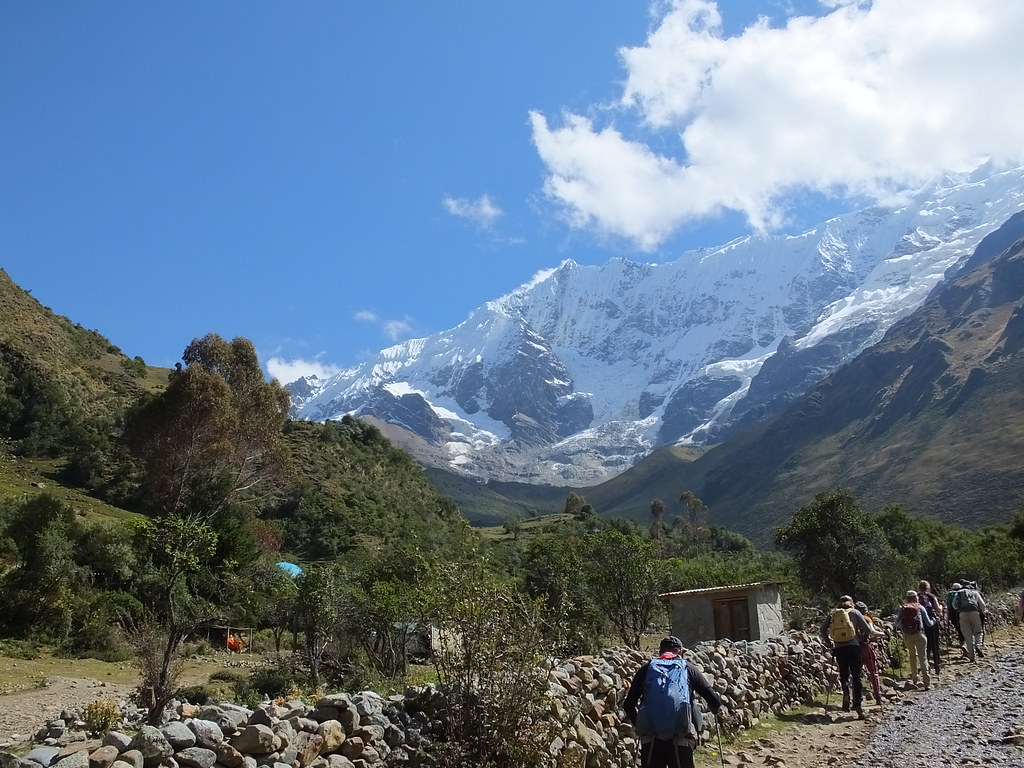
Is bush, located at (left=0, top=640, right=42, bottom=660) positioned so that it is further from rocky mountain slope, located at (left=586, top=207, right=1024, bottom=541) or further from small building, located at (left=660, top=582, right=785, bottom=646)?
rocky mountain slope, located at (left=586, top=207, right=1024, bottom=541)

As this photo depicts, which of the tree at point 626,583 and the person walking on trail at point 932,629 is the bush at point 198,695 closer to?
the tree at point 626,583

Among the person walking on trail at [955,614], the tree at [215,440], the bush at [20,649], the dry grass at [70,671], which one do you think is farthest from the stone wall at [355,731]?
the tree at [215,440]

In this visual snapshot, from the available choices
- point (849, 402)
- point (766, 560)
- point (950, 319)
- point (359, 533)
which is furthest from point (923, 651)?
point (950, 319)

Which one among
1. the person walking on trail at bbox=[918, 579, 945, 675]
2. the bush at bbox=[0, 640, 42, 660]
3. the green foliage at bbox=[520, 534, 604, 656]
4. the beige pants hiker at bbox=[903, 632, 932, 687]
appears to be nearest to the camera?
the beige pants hiker at bbox=[903, 632, 932, 687]

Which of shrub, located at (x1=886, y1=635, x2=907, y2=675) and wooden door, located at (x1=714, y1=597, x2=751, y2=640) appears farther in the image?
wooden door, located at (x1=714, y1=597, x2=751, y2=640)

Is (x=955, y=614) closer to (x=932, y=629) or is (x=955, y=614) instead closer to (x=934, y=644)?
(x=934, y=644)

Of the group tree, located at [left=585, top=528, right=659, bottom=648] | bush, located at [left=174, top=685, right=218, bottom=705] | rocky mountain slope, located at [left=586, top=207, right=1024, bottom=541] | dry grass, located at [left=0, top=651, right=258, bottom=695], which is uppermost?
rocky mountain slope, located at [left=586, top=207, right=1024, bottom=541]

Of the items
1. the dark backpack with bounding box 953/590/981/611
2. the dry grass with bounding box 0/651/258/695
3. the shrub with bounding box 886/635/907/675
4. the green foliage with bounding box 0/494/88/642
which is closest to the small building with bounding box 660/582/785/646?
the shrub with bounding box 886/635/907/675

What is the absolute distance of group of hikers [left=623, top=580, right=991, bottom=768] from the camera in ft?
23.1

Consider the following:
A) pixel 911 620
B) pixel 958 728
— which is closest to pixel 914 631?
pixel 911 620

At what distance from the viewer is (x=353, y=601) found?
26828 mm

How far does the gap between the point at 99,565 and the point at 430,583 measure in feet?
91.4

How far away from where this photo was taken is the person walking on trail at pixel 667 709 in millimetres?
6965

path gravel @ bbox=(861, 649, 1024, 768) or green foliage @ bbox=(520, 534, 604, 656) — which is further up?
green foliage @ bbox=(520, 534, 604, 656)
